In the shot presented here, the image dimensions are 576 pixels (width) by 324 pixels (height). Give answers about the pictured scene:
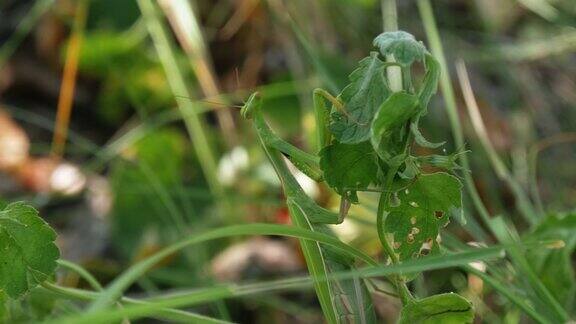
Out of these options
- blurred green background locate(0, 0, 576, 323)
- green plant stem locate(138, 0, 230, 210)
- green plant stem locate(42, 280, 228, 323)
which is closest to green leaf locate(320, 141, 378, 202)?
green plant stem locate(42, 280, 228, 323)

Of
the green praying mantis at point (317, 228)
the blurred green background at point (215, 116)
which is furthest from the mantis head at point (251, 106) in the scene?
the blurred green background at point (215, 116)

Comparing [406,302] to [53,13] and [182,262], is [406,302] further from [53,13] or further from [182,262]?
[53,13]

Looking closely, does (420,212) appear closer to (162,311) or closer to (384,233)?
(384,233)

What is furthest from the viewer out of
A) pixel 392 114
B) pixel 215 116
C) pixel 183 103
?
pixel 215 116

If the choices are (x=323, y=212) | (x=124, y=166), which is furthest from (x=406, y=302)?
(x=124, y=166)

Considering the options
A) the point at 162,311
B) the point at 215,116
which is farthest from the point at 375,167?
the point at 215,116

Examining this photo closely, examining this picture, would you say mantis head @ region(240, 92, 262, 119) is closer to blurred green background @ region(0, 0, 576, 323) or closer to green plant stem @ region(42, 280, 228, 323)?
green plant stem @ region(42, 280, 228, 323)
